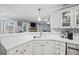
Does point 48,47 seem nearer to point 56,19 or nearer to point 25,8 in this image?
point 56,19

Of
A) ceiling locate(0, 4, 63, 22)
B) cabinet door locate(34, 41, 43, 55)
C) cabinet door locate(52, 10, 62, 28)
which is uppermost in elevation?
ceiling locate(0, 4, 63, 22)

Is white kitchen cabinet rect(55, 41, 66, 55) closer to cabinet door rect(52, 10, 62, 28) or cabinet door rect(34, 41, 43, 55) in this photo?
cabinet door rect(34, 41, 43, 55)

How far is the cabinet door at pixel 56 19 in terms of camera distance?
2938mm

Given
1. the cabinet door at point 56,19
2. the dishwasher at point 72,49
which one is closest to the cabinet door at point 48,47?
the dishwasher at point 72,49

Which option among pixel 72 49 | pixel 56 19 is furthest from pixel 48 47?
pixel 56 19

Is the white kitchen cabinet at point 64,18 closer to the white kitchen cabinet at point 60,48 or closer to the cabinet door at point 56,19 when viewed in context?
the cabinet door at point 56,19

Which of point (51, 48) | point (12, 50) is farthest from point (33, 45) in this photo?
point (12, 50)

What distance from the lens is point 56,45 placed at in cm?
253

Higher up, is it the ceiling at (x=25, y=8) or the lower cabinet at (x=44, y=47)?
the ceiling at (x=25, y=8)

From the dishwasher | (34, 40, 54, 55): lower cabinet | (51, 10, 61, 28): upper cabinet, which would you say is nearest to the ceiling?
(51, 10, 61, 28): upper cabinet

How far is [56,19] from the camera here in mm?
3037

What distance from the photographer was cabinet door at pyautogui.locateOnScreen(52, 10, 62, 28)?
2.94 metres

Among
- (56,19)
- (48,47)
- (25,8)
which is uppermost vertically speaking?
(25,8)

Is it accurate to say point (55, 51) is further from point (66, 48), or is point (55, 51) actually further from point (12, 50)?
point (12, 50)
